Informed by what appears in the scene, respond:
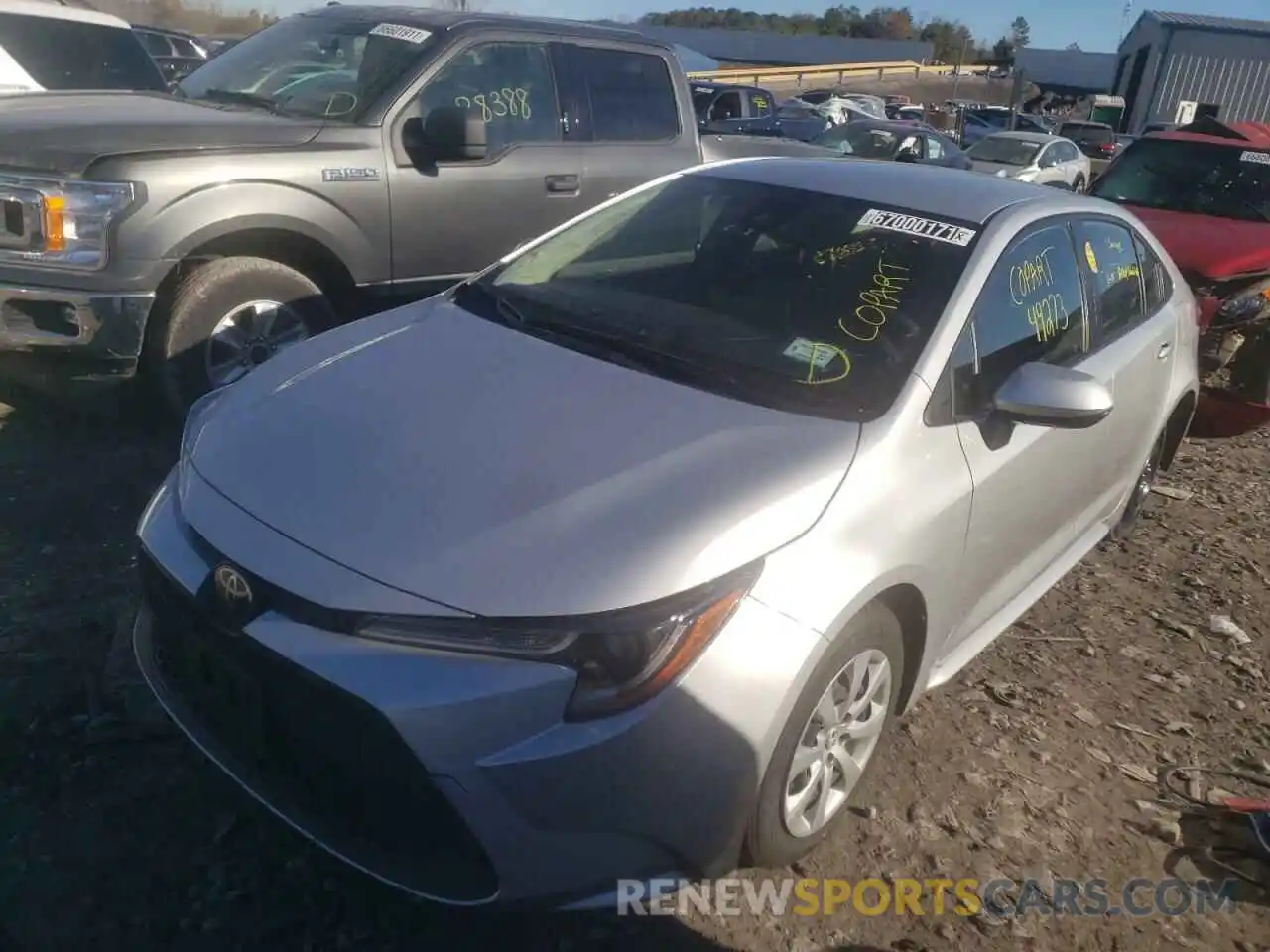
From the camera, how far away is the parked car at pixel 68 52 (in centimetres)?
707

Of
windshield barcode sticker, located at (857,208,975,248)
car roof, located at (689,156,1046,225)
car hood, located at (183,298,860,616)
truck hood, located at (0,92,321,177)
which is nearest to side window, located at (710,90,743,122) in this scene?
truck hood, located at (0,92,321,177)

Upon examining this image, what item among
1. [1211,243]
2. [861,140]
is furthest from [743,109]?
[1211,243]

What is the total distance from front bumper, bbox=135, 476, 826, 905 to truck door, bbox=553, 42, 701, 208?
3.92m

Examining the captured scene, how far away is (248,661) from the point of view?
2193mm

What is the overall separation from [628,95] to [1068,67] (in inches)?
2490

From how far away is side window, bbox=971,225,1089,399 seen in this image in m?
3.04

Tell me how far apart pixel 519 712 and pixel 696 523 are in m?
0.55

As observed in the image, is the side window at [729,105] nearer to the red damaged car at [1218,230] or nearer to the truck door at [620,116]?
the red damaged car at [1218,230]

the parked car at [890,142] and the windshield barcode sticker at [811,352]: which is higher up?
the windshield barcode sticker at [811,352]

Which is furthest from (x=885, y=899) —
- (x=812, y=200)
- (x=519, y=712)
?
(x=812, y=200)

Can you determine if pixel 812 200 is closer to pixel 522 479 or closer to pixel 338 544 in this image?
pixel 522 479

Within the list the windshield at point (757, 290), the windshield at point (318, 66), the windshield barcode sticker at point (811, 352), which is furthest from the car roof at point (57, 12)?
the windshield barcode sticker at point (811, 352)

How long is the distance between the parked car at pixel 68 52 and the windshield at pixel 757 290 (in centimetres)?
490

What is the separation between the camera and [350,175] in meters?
4.74
